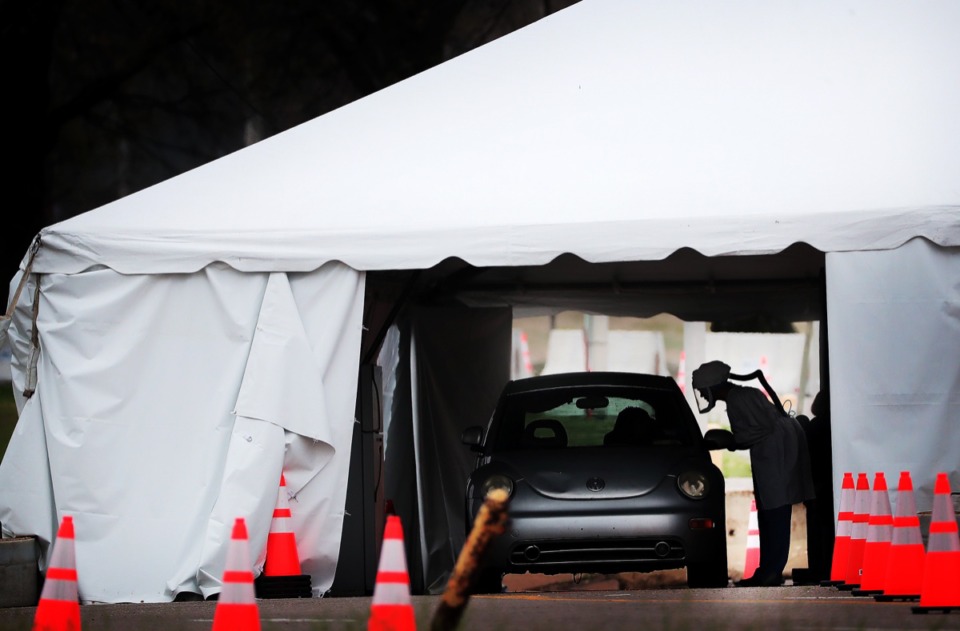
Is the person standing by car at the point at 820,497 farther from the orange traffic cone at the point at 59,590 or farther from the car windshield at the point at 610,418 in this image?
the orange traffic cone at the point at 59,590

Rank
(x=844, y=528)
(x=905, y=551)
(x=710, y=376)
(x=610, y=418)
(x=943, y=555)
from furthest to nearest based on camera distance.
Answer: (x=610, y=418) → (x=710, y=376) → (x=844, y=528) → (x=905, y=551) → (x=943, y=555)

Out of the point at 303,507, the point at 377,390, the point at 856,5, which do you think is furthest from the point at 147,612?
the point at 856,5

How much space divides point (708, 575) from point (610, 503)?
103 cm

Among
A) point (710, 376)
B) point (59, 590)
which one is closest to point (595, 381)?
point (710, 376)

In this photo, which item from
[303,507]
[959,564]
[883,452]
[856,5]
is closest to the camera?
[959,564]

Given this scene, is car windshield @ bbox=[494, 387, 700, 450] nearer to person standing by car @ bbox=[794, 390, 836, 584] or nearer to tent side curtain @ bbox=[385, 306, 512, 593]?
person standing by car @ bbox=[794, 390, 836, 584]

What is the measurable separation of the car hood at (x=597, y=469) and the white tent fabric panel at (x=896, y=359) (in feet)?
4.30

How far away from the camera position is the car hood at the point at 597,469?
10023 mm

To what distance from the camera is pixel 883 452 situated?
9305mm

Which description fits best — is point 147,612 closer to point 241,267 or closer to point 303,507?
point 303,507

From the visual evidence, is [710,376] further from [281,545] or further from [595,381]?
[281,545]

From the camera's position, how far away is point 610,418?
1188cm

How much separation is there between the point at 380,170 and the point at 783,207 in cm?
305

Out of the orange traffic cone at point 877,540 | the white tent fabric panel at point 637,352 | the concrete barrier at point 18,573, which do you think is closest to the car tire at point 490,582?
the orange traffic cone at point 877,540
